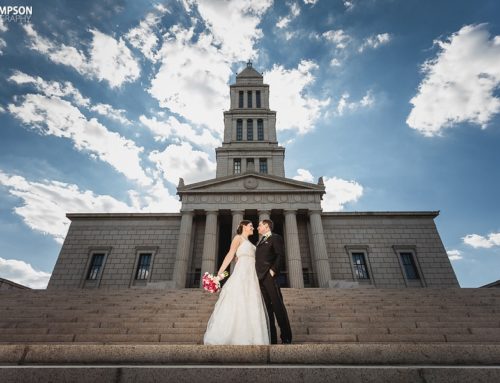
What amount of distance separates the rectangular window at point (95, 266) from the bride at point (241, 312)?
21.2 m

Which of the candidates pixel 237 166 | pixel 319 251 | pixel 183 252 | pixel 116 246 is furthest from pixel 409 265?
pixel 116 246

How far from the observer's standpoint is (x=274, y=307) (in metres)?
4.48

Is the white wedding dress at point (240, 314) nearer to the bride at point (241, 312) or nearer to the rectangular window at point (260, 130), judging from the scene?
the bride at point (241, 312)

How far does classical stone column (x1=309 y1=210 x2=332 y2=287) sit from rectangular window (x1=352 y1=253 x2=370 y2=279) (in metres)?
3.06

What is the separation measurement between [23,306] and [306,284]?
17228 mm

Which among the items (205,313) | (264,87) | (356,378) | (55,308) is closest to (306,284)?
(205,313)

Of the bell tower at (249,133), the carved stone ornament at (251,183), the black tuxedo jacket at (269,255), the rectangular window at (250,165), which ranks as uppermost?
the bell tower at (249,133)

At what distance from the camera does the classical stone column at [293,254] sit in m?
17.7

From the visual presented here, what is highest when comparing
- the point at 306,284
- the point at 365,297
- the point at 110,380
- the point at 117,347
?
the point at 306,284

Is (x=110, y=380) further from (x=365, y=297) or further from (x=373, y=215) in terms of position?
(x=373, y=215)

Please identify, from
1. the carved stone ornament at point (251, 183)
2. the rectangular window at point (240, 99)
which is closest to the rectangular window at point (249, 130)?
the rectangular window at point (240, 99)

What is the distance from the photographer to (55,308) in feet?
30.8

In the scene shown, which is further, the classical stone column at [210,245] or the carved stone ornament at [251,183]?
the carved stone ornament at [251,183]

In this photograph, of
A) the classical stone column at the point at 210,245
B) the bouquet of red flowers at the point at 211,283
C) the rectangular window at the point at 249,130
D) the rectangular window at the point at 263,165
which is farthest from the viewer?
the rectangular window at the point at 249,130
